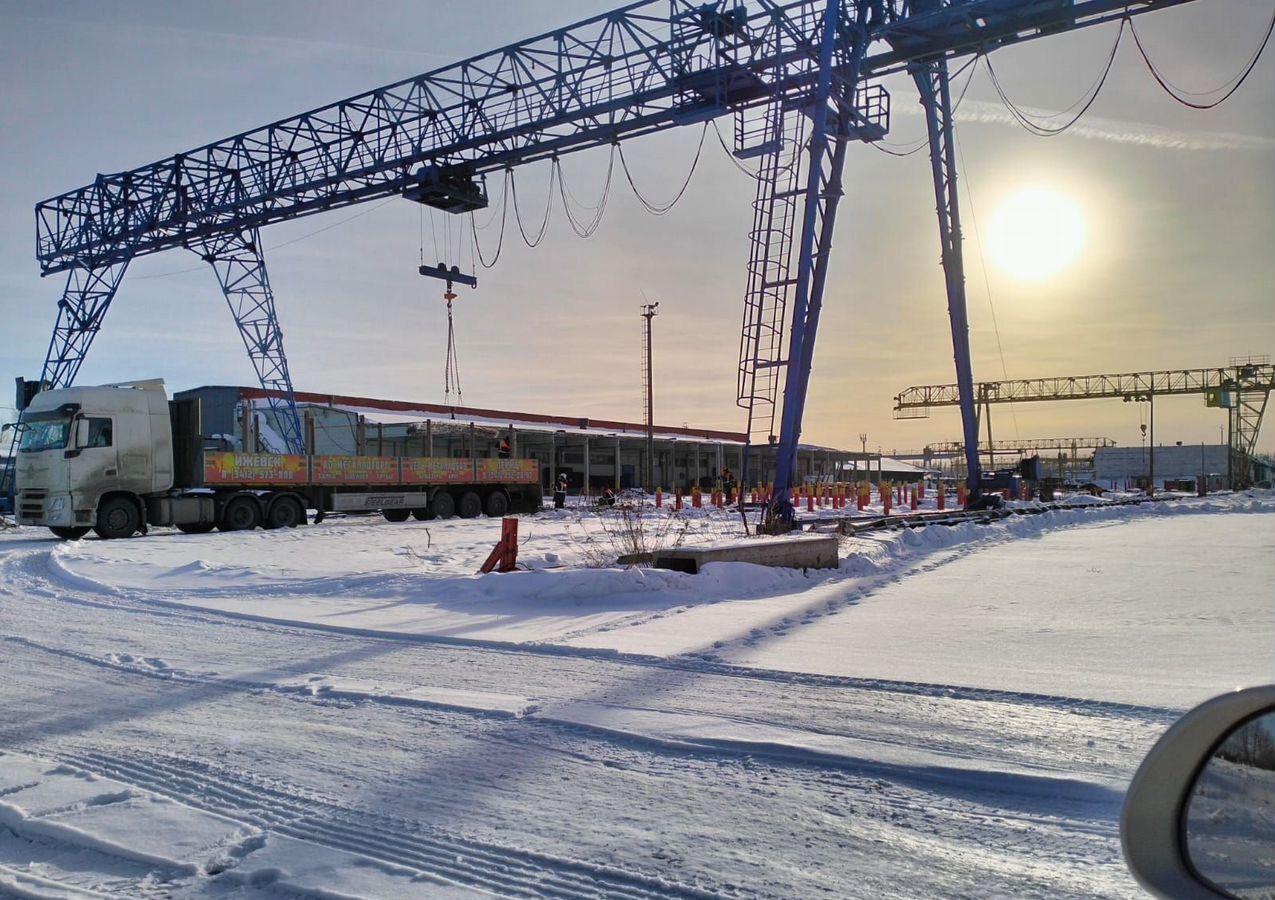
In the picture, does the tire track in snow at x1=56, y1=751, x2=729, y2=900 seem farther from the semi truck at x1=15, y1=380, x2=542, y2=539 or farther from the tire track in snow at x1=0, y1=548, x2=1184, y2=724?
the semi truck at x1=15, y1=380, x2=542, y2=539

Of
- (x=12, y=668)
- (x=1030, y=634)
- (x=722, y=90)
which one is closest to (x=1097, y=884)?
(x=1030, y=634)

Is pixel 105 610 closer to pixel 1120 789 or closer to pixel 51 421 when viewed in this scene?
pixel 1120 789

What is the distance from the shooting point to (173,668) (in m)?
7.32

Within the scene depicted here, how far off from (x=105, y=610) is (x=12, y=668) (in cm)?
348

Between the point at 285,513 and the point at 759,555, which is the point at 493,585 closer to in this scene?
the point at 759,555

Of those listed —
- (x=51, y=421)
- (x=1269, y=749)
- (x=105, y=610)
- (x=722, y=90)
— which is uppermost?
(x=722, y=90)

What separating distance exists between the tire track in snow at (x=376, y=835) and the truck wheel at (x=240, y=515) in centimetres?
2071

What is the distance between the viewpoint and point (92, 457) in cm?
2119

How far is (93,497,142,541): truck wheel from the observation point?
845 inches

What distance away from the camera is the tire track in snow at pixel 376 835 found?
3.40 m

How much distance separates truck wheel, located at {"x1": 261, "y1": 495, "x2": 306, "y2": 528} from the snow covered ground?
45.5 feet

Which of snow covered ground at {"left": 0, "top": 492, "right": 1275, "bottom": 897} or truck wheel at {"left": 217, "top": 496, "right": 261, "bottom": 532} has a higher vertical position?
truck wheel at {"left": 217, "top": 496, "right": 261, "bottom": 532}

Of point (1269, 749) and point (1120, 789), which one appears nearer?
point (1269, 749)

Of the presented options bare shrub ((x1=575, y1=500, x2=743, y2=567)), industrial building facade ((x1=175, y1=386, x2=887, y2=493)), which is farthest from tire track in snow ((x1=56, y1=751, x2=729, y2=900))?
industrial building facade ((x1=175, y1=386, x2=887, y2=493))
